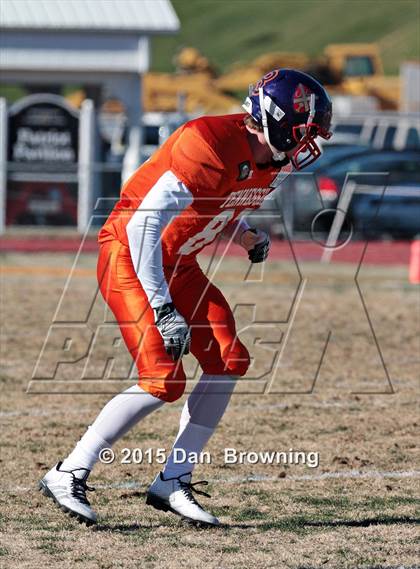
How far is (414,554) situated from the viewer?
4898 millimetres

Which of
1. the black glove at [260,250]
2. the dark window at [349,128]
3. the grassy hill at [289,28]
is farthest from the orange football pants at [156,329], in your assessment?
the grassy hill at [289,28]

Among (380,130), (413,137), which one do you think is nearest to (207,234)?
(380,130)

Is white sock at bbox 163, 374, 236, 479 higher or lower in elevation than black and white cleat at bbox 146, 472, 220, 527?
higher

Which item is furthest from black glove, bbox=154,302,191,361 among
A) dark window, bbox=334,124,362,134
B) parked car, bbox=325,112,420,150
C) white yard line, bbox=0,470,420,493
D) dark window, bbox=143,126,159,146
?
dark window, bbox=334,124,362,134

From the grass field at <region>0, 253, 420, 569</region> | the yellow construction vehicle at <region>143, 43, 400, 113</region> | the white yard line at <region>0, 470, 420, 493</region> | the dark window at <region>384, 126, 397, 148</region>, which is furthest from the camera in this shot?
the yellow construction vehicle at <region>143, 43, 400, 113</region>

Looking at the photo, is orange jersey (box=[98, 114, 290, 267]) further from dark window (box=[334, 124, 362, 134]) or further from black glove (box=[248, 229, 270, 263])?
dark window (box=[334, 124, 362, 134])

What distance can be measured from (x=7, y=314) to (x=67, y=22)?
39.4ft

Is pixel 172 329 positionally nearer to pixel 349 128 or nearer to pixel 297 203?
pixel 297 203

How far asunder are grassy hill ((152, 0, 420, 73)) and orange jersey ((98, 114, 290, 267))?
6848 centimetres

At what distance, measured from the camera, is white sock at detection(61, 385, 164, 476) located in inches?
209

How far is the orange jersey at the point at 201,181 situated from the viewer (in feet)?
16.8

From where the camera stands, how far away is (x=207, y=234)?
216 inches

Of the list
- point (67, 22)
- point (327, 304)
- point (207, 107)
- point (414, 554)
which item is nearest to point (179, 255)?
point (414, 554)

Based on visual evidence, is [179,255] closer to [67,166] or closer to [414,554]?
[414,554]
